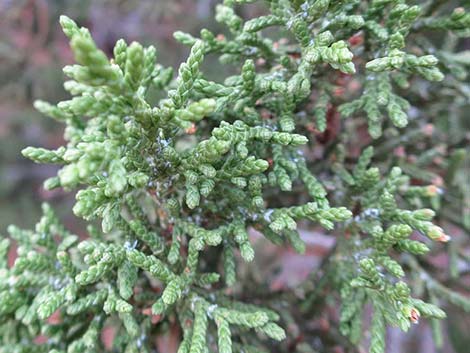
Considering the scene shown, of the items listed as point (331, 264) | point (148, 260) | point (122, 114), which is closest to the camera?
point (122, 114)

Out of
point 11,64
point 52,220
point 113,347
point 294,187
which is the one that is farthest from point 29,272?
point 11,64

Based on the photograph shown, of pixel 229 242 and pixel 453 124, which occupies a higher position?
pixel 229 242

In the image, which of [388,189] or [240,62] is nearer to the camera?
[388,189]

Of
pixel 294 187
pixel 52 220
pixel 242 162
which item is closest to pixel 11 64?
pixel 52 220

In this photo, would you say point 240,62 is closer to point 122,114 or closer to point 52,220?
point 122,114

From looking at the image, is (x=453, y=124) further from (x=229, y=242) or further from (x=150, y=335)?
(x=150, y=335)

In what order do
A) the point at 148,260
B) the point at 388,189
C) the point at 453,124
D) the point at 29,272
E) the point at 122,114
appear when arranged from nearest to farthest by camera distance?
1. the point at 122,114
2. the point at 148,260
3. the point at 388,189
4. the point at 29,272
5. the point at 453,124

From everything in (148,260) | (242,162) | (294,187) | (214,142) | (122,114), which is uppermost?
(122,114)
